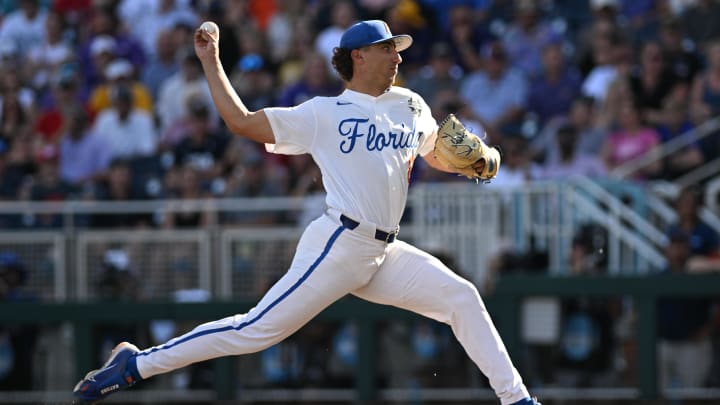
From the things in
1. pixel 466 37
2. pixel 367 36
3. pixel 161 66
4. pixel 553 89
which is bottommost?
pixel 367 36

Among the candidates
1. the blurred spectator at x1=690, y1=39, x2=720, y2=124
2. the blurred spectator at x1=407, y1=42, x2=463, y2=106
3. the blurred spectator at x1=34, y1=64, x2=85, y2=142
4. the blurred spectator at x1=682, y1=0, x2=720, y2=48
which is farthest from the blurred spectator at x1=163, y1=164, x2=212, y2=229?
the blurred spectator at x1=682, y1=0, x2=720, y2=48

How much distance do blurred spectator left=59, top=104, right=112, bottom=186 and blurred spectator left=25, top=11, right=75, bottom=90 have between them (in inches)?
60.7

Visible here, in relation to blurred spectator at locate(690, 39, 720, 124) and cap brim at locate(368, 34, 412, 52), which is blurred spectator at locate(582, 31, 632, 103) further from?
cap brim at locate(368, 34, 412, 52)

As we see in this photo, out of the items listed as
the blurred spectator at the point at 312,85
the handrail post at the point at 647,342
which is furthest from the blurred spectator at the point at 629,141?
the blurred spectator at the point at 312,85

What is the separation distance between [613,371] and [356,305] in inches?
90.3

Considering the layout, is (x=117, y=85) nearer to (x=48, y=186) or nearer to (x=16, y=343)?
(x=48, y=186)

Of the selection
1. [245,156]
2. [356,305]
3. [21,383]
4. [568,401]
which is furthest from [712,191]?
[21,383]

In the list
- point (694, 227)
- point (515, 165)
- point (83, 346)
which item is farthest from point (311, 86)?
point (694, 227)

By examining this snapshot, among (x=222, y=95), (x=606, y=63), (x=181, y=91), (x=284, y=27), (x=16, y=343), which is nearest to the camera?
(x=222, y=95)

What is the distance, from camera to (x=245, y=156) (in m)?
13.6

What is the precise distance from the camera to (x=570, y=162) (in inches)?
496

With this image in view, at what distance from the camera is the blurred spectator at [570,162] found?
12.5 m

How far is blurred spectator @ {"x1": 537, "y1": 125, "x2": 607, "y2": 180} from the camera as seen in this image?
1252cm

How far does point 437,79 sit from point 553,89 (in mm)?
1164
